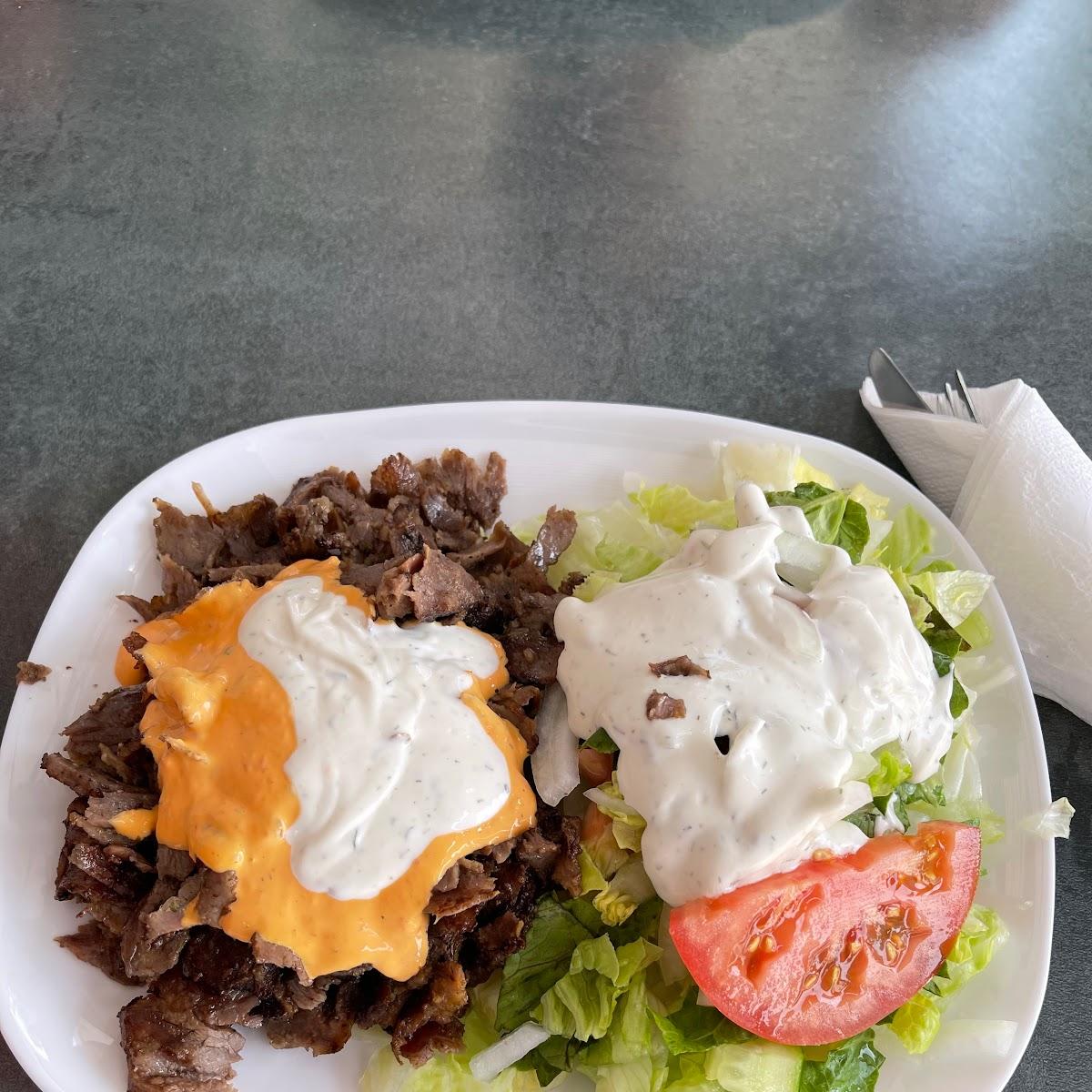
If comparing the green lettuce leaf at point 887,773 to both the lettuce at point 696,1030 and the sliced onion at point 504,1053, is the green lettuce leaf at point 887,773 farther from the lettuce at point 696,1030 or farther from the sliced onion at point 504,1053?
the sliced onion at point 504,1053

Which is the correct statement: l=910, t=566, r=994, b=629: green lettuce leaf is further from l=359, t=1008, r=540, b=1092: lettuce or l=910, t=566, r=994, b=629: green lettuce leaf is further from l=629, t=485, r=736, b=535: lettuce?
l=359, t=1008, r=540, b=1092: lettuce

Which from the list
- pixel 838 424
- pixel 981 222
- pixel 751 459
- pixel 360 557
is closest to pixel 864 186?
pixel 981 222

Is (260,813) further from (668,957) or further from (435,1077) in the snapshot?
(668,957)

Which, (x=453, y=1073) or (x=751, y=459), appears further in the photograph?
(x=751, y=459)

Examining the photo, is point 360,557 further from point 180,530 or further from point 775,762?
point 775,762

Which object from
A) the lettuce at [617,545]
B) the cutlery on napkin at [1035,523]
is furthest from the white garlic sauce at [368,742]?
A: the cutlery on napkin at [1035,523]
